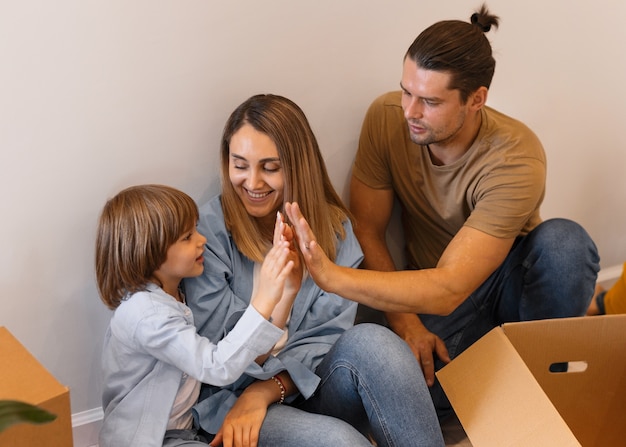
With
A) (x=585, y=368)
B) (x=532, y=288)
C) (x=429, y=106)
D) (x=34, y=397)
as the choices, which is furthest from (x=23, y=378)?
(x=532, y=288)

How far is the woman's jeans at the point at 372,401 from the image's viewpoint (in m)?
1.30

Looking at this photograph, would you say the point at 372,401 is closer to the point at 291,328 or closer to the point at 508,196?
the point at 291,328

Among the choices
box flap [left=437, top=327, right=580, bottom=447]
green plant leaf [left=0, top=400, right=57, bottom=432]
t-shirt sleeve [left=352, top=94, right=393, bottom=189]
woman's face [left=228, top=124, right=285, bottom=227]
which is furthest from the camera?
t-shirt sleeve [left=352, top=94, right=393, bottom=189]

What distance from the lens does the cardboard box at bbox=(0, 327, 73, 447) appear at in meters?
1.01

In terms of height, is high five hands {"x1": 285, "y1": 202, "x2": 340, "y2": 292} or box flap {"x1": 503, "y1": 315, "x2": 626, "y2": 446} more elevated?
high five hands {"x1": 285, "y1": 202, "x2": 340, "y2": 292}

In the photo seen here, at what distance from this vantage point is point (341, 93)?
63.9 inches

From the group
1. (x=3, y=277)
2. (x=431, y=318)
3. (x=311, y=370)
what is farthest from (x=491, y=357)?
(x=3, y=277)

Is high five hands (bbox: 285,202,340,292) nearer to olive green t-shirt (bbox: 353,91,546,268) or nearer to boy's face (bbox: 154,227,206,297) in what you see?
boy's face (bbox: 154,227,206,297)

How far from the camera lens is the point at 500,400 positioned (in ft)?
3.93

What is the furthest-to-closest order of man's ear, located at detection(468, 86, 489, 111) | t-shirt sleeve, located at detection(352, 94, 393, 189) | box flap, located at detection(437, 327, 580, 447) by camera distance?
t-shirt sleeve, located at detection(352, 94, 393, 189) → man's ear, located at detection(468, 86, 489, 111) → box flap, located at detection(437, 327, 580, 447)

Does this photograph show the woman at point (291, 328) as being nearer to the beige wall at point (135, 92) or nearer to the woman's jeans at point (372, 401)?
the woman's jeans at point (372, 401)

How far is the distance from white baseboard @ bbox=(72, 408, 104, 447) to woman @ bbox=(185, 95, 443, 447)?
313 mm

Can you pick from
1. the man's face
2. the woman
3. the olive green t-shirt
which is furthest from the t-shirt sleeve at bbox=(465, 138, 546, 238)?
the woman

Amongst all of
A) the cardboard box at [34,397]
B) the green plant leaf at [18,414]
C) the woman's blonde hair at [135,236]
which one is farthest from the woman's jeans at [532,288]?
the green plant leaf at [18,414]
